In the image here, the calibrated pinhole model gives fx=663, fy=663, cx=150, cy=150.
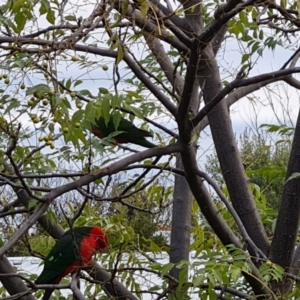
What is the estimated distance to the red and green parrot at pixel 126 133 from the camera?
1806 millimetres

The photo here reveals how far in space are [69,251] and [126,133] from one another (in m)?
0.37

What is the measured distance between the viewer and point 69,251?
5.32ft

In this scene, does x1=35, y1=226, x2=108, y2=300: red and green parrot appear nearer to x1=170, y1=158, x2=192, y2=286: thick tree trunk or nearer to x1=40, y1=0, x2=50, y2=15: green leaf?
x1=170, y1=158, x2=192, y2=286: thick tree trunk

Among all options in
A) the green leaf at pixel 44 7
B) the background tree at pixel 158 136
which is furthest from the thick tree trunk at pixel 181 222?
the green leaf at pixel 44 7

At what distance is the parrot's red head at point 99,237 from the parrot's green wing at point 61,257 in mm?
16

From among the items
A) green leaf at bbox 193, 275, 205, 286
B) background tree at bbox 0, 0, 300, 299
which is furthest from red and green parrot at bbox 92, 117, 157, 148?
green leaf at bbox 193, 275, 205, 286

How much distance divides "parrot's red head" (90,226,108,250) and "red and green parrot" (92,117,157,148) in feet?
0.87

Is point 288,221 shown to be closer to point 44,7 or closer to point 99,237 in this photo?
point 99,237

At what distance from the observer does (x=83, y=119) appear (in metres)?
1.42

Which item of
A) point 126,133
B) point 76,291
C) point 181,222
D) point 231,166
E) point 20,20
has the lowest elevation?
point 76,291

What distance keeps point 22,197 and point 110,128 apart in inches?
12.7

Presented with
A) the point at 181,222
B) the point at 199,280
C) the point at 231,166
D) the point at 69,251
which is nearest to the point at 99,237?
the point at 69,251

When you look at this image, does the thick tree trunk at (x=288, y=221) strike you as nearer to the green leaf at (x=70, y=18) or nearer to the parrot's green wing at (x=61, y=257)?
the parrot's green wing at (x=61, y=257)

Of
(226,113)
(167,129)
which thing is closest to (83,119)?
(167,129)
